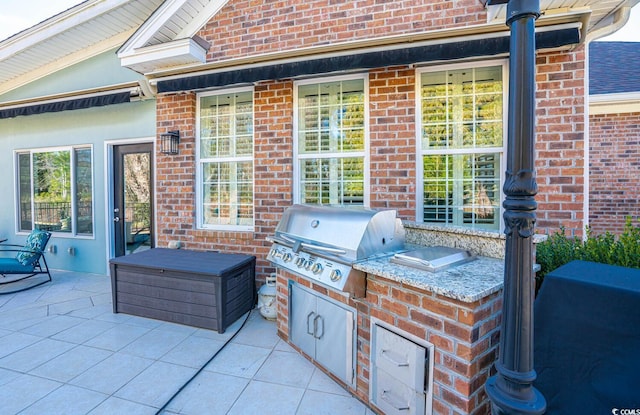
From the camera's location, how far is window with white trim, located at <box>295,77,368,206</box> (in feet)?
12.9

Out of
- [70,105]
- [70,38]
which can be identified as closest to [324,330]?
[70,105]

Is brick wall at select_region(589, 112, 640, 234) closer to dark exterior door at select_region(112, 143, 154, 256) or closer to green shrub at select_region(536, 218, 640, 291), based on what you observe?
green shrub at select_region(536, 218, 640, 291)

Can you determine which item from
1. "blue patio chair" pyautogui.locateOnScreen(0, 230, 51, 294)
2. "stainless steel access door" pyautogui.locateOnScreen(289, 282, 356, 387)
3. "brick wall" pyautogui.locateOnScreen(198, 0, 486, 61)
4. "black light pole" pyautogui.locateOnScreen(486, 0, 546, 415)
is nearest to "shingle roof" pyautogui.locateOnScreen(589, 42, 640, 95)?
"brick wall" pyautogui.locateOnScreen(198, 0, 486, 61)

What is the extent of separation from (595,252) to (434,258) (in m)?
1.41

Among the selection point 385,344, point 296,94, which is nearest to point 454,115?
point 296,94

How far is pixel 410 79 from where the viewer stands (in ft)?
11.8

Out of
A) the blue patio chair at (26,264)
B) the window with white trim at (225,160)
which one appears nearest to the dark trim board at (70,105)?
the window with white trim at (225,160)

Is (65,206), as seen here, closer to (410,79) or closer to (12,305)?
(12,305)

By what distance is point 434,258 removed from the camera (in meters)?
2.10

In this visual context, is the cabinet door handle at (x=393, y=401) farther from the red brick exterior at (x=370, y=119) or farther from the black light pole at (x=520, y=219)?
the red brick exterior at (x=370, y=119)

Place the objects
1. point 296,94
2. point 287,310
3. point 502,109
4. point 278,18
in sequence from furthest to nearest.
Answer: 1. point 296,94
2. point 278,18
3. point 502,109
4. point 287,310

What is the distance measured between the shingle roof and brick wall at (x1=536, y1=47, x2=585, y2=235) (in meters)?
3.59

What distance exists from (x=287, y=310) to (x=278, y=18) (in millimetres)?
3454

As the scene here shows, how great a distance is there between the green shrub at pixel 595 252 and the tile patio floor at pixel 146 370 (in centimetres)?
182
